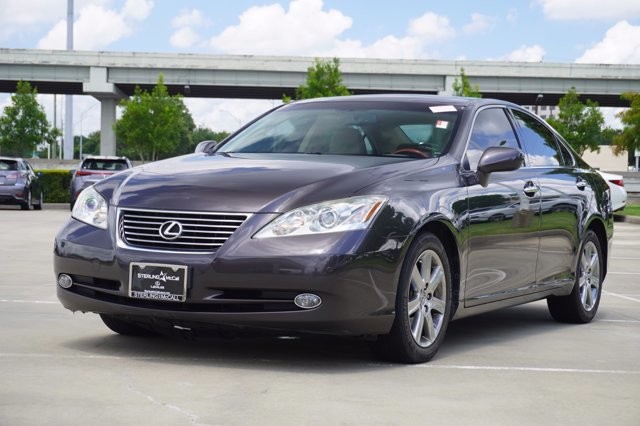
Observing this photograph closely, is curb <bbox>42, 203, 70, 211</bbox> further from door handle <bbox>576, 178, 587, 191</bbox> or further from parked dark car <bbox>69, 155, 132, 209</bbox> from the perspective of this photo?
door handle <bbox>576, 178, 587, 191</bbox>

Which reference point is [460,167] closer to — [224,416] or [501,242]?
[501,242]

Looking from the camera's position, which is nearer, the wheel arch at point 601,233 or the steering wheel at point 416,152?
the steering wheel at point 416,152

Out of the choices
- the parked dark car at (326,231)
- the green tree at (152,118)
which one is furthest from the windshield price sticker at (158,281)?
the green tree at (152,118)

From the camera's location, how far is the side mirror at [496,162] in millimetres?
7242

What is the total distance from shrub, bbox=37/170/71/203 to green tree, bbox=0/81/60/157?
37673mm

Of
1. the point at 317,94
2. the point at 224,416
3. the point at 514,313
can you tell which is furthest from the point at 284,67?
the point at 224,416

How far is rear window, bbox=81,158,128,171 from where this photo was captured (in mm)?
32406

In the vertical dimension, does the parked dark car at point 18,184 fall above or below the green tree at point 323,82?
below

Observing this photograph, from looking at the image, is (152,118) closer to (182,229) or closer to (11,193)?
(11,193)

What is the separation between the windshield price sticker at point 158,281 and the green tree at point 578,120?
72.1 meters

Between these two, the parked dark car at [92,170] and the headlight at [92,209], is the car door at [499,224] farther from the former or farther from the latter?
the parked dark car at [92,170]

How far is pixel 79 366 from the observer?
616cm

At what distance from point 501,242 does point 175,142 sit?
72659mm

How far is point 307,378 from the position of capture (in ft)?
19.6
